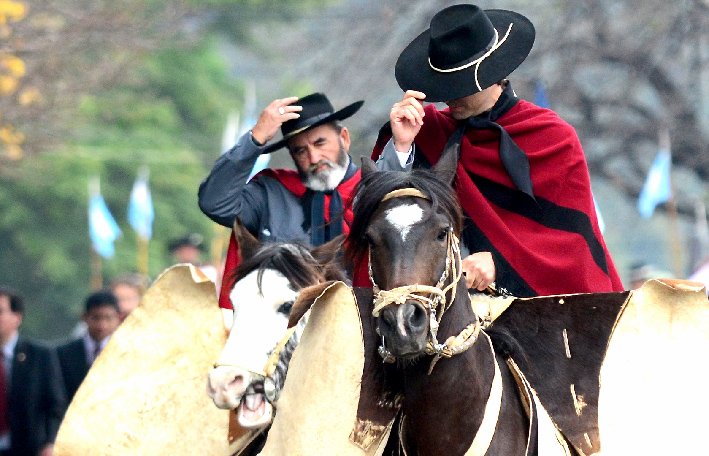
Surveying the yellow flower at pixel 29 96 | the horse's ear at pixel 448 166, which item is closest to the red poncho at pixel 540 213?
the horse's ear at pixel 448 166

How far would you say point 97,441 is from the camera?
254 inches

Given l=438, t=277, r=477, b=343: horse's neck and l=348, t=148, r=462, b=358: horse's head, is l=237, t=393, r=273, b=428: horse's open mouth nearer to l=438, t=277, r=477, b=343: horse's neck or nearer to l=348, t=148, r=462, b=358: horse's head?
l=348, t=148, r=462, b=358: horse's head

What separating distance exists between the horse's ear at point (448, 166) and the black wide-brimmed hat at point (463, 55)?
0.51 meters

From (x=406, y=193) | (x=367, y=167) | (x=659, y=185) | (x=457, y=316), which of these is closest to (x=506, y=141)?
(x=367, y=167)

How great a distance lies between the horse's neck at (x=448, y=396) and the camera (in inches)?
179

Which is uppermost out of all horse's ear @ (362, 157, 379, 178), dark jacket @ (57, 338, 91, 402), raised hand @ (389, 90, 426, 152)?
horse's ear @ (362, 157, 379, 178)

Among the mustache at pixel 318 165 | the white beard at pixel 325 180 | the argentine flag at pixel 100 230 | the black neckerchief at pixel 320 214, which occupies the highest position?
the mustache at pixel 318 165

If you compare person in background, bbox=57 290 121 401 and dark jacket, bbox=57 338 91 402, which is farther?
dark jacket, bbox=57 338 91 402

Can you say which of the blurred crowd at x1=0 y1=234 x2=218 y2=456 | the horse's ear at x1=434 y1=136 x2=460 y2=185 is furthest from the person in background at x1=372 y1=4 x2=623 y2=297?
the blurred crowd at x1=0 y1=234 x2=218 y2=456

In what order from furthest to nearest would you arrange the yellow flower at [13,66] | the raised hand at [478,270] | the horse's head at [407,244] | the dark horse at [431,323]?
the yellow flower at [13,66]
the raised hand at [478,270]
the dark horse at [431,323]
the horse's head at [407,244]

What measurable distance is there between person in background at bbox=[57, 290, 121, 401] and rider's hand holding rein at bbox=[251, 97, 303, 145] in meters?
4.59

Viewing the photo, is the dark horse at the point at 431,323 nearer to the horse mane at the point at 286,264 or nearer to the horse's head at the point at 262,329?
the horse's head at the point at 262,329

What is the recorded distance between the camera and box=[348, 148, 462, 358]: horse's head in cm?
418

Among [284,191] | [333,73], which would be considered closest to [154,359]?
[284,191]
